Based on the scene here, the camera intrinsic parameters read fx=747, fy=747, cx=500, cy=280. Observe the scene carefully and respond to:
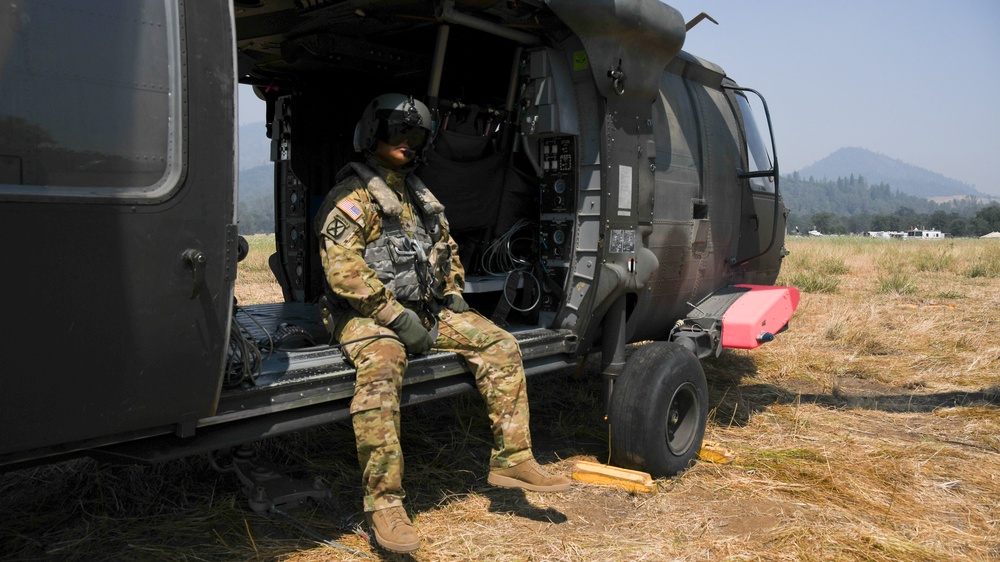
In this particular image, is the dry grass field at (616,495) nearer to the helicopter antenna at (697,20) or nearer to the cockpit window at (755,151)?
the cockpit window at (755,151)

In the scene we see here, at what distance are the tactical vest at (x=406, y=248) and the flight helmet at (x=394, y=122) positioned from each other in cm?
18

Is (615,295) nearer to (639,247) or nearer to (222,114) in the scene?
(639,247)

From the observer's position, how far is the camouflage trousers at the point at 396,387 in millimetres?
3236

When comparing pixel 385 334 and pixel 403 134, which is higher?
pixel 403 134

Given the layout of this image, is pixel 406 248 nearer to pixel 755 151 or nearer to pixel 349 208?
pixel 349 208

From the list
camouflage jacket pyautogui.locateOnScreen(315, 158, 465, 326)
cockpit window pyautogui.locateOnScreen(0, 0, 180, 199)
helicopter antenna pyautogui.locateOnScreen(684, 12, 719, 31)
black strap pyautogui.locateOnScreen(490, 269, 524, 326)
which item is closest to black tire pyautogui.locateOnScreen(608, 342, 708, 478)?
black strap pyautogui.locateOnScreen(490, 269, 524, 326)

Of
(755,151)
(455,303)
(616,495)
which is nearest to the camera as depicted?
(455,303)


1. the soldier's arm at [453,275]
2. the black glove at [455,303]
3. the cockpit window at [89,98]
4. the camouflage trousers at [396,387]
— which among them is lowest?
the camouflage trousers at [396,387]

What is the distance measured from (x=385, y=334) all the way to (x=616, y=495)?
1.69 meters

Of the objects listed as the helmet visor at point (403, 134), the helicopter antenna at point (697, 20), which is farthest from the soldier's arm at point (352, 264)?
the helicopter antenna at point (697, 20)

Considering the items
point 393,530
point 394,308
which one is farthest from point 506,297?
point 393,530

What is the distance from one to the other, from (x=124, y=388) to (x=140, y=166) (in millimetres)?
752

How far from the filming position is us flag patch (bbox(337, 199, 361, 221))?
3.64m

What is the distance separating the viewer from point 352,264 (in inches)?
141
